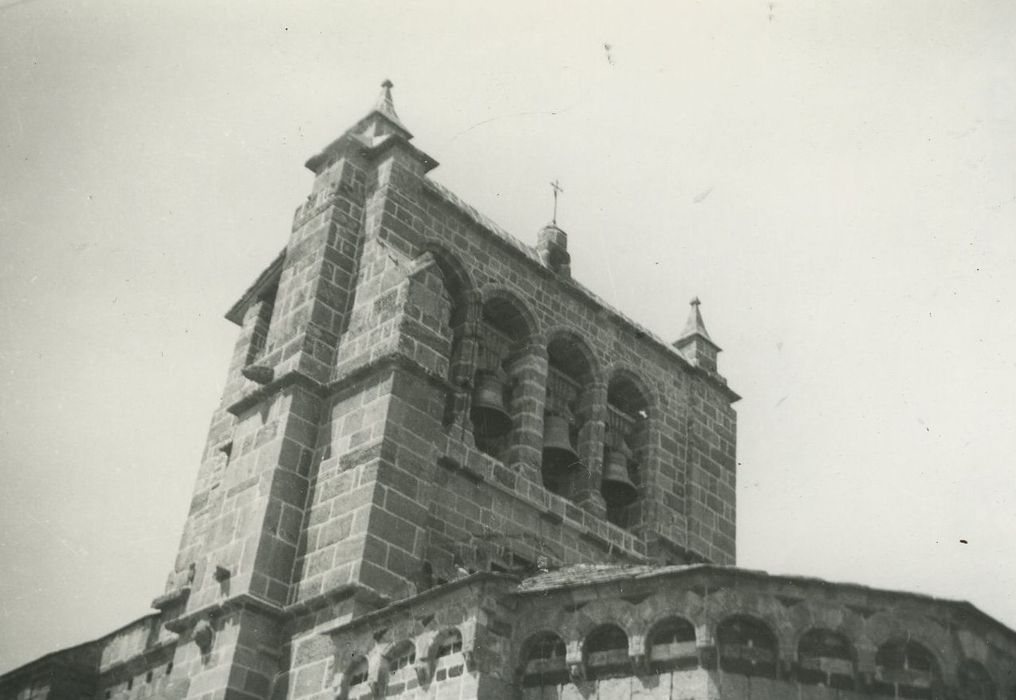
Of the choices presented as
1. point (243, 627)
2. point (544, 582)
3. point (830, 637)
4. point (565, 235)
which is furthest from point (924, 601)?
point (565, 235)

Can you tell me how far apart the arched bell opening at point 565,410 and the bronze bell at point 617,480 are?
0.57 m

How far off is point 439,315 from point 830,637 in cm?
731

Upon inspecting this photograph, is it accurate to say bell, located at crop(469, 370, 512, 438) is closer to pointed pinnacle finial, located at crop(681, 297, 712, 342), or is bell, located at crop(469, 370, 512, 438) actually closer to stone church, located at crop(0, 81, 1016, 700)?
stone church, located at crop(0, 81, 1016, 700)

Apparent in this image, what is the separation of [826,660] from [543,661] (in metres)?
2.78

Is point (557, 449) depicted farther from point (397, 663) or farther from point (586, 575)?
point (397, 663)

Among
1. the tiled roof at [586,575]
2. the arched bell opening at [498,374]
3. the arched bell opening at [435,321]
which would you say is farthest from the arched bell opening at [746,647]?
the arched bell opening at [498,374]

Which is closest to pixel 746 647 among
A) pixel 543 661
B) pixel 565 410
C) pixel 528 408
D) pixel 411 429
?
pixel 543 661

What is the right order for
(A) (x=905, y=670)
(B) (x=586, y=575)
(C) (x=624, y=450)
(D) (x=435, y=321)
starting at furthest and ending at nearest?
(C) (x=624, y=450) < (D) (x=435, y=321) < (B) (x=586, y=575) < (A) (x=905, y=670)

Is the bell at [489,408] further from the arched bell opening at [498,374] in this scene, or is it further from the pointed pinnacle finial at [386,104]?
the pointed pinnacle finial at [386,104]

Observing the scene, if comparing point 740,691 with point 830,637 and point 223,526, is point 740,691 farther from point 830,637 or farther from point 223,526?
point 223,526

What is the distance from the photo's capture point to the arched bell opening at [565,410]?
2105cm

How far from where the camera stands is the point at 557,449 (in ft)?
68.6

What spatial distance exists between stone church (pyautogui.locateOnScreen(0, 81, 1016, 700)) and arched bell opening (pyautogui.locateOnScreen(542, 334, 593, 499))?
43mm

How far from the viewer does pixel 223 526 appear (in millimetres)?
17625
